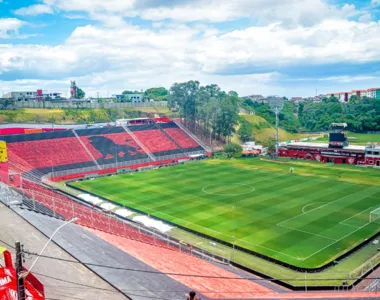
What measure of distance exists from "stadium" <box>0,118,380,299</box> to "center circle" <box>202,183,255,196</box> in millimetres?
137

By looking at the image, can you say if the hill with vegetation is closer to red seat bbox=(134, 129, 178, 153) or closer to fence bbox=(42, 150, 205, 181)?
red seat bbox=(134, 129, 178, 153)

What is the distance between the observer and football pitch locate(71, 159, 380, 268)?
32.2 metres

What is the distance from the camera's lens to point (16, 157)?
6284cm

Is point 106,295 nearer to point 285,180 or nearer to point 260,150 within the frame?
point 285,180

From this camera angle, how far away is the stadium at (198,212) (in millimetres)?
20328

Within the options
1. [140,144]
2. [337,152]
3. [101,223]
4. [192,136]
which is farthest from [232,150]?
[101,223]

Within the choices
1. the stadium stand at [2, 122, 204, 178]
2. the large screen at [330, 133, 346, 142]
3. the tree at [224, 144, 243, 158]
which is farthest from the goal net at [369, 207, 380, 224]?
the stadium stand at [2, 122, 204, 178]

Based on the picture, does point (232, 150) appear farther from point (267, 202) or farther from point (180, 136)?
point (267, 202)

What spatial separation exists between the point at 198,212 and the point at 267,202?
28.5 feet

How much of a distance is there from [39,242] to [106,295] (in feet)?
26.6

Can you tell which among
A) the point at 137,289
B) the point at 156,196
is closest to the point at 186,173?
the point at 156,196

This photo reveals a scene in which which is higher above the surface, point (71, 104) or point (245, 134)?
point (71, 104)

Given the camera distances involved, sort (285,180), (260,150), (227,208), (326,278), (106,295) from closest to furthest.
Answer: (106,295)
(326,278)
(227,208)
(285,180)
(260,150)

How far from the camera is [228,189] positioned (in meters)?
50.0
